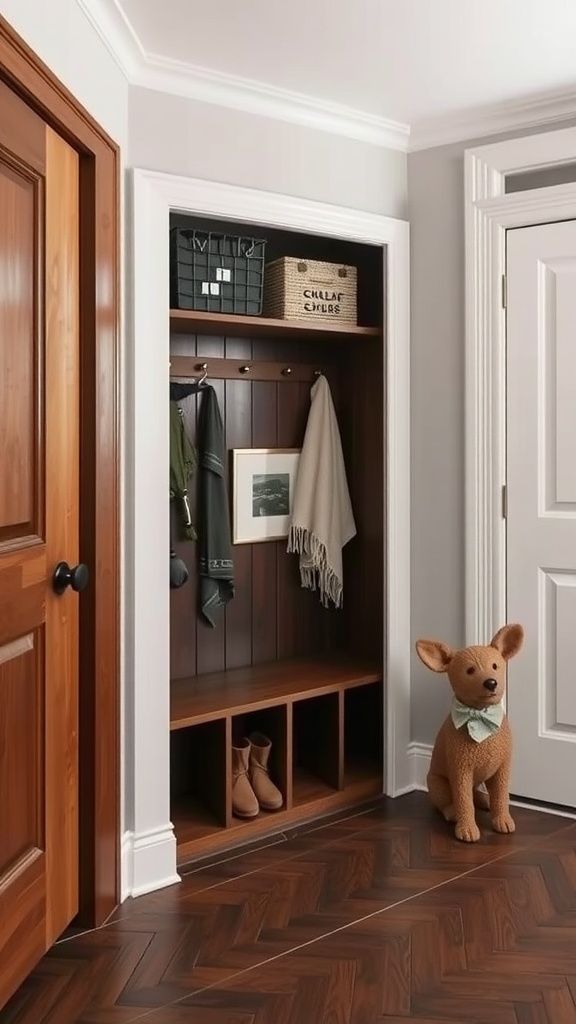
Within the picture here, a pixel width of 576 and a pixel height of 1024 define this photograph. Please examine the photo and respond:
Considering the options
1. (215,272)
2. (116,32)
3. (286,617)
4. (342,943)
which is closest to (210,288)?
(215,272)

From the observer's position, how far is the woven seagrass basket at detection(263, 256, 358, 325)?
3.33 meters

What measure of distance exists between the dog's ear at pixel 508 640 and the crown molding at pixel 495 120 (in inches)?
66.7

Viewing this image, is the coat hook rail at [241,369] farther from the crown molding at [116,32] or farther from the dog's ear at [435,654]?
the dog's ear at [435,654]

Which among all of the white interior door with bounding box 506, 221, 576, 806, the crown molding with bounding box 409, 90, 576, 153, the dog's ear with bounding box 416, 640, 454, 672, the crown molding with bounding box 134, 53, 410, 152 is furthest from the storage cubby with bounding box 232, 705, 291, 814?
the crown molding with bounding box 409, 90, 576, 153

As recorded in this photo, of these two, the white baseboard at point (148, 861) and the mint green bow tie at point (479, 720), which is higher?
the mint green bow tie at point (479, 720)

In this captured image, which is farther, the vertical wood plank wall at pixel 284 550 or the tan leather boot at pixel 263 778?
the vertical wood plank wall at pixel 284 550

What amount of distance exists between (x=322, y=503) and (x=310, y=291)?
2.54ft

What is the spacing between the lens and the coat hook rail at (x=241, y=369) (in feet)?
11.1

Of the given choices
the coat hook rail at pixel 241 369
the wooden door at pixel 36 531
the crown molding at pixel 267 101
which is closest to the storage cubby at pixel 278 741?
the wooden door at pixel 36 531

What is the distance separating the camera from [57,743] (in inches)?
93.4

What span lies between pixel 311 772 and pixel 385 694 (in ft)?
1.39

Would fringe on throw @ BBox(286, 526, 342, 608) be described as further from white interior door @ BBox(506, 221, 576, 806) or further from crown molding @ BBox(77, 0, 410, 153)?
crown molding @ BBox(77, 0, 410, 153)

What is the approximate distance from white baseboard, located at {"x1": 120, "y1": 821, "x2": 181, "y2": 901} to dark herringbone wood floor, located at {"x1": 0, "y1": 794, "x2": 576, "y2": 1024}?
0.14 feet

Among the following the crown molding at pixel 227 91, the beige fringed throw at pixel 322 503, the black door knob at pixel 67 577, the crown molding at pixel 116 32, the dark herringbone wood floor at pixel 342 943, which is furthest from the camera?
the beige fringed throw at pixel 322 503
